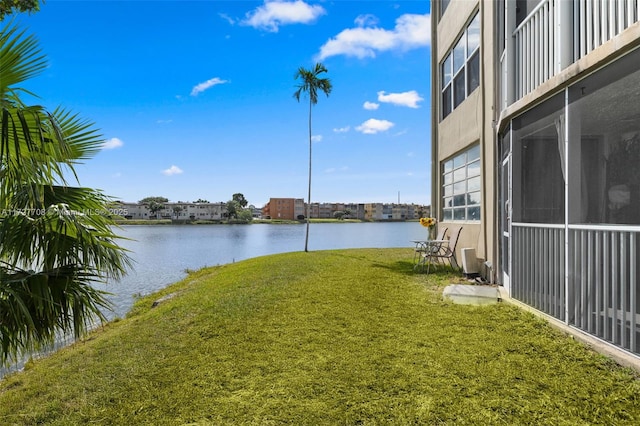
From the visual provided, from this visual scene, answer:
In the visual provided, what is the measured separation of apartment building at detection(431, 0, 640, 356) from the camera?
10.2ft

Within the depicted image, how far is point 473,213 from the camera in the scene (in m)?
8.05

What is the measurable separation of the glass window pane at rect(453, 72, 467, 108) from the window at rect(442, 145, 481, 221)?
4.64ft

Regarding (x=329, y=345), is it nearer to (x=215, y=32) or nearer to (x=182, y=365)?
(x=182, y=365)

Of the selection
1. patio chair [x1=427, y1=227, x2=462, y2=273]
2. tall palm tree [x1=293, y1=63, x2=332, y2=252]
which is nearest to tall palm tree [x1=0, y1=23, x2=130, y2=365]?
patio chair [x1=427, y1=227, x2=462, y2=273]

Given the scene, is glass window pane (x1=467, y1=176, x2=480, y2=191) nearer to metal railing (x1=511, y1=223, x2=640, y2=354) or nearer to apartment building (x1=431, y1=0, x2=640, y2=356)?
apartment building (x1=431, y1=0, x2=640, y2=356)

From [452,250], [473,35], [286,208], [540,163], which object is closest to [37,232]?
[540,163]

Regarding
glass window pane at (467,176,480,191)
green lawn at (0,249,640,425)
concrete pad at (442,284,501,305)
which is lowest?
green lawn at (0,249,640,425)

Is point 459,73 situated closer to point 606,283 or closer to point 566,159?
point 566,159

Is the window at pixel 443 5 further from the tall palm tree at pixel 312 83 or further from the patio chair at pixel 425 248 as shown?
the tall palm tree at pixel 312 83

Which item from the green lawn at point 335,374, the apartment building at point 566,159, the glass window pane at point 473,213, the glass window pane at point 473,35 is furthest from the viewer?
the glass window pane at point 473,213

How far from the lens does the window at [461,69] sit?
7832 millimetres

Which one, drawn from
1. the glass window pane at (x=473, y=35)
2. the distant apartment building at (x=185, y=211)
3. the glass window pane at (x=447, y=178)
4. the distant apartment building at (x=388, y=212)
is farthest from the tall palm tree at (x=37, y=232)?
the distant apartment building at (x=388, y=212)

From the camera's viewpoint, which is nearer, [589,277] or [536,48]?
[589,277]

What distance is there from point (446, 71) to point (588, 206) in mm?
7908
